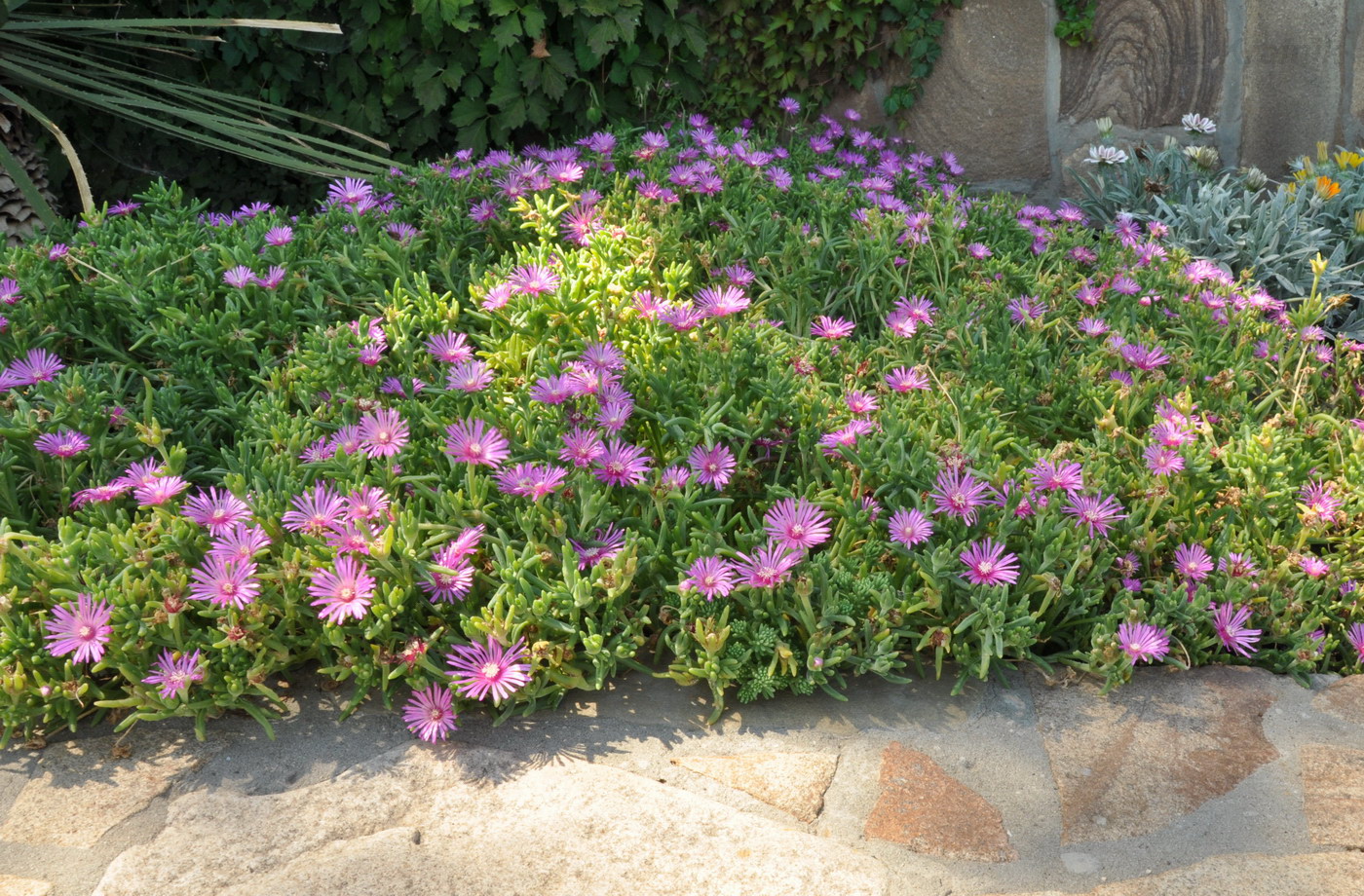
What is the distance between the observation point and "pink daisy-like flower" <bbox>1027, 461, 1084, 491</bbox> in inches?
79.0

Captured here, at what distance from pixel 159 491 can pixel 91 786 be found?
48 cm

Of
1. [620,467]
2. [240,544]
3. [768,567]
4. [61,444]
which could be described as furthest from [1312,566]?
[61,444]

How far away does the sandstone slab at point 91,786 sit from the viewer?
1.61m

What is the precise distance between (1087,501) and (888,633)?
448 millimetres

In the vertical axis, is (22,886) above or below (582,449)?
below

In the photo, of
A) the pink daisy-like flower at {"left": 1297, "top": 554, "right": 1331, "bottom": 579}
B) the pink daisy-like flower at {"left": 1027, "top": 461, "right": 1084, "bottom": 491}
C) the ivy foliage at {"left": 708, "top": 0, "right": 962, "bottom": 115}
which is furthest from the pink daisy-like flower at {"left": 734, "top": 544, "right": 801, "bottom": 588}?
Result: the ivy foliage at {"left": 708, "top": 0, "right": 962, "bottom": 115}

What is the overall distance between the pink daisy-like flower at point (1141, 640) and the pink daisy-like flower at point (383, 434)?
1307 millimetres

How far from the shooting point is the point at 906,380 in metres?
2.29

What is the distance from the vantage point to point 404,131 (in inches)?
156

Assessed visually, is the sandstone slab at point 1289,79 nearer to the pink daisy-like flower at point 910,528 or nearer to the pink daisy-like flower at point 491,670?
the pink daisy-like flower at point 910,528

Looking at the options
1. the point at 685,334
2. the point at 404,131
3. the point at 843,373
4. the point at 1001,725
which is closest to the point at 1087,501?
the point at 1001,725

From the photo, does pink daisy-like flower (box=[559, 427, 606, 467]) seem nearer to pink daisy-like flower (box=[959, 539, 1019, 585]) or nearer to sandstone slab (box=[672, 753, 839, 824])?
sandstone slab (box=[672, 753, 839, 824])

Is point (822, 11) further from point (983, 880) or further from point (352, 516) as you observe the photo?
point (983, 880)

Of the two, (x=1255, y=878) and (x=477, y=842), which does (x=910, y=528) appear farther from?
(x=477, y=842)
